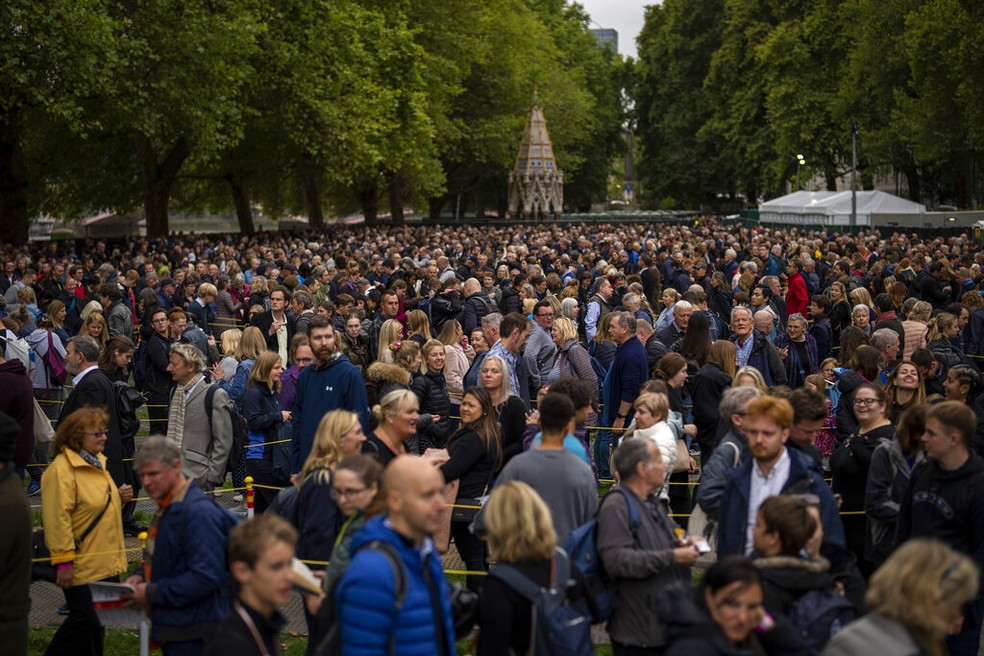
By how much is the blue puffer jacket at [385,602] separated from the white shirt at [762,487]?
6.27 ft

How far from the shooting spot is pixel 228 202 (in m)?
60.8

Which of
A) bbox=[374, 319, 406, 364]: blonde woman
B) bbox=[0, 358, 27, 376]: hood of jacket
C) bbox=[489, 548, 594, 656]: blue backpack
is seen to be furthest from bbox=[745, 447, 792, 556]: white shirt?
bbox=[374, 319, 406, 364]: blonde woman

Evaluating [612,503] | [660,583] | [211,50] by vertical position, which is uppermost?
[211,50]

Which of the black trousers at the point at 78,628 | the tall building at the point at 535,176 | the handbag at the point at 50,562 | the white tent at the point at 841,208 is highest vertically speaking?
the tall building at the point at 535,176

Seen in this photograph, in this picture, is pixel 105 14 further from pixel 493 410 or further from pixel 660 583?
pixel 660 583

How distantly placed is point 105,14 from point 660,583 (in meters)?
26.2

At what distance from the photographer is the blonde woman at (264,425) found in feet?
33.4

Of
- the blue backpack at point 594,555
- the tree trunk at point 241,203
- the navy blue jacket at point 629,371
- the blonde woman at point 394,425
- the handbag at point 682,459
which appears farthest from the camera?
the tree trunk at point 241,203

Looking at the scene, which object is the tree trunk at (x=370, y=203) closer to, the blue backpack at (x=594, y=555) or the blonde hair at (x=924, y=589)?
the blue backpack at (x=594, y=555)

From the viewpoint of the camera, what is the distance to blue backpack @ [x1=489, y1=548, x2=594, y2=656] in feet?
17.3

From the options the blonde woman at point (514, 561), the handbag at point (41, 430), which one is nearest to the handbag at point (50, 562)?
the blonde woman at point (514, 561)

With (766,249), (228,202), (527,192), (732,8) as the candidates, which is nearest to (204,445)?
(766,249)

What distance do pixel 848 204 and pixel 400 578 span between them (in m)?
51.2

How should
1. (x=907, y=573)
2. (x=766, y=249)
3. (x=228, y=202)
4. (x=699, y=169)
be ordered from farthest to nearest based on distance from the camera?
(x=699, y=169), (x=228, y=202), (x=766, y=249), (x=907, y=573)
